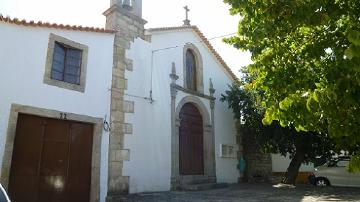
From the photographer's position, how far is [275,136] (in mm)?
13914

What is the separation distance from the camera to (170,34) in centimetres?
1353

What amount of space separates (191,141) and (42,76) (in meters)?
6.33

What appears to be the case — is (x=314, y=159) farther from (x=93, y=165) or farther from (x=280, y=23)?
(x=280, y=23)

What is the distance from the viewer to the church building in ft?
28.1

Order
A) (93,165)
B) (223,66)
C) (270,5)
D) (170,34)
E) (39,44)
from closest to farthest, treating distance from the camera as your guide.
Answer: (270,5) < (39,44) < (93,165) < (170,34) < (223,66)

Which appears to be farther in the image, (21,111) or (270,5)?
(21,111)

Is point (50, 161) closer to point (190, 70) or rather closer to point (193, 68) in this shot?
point (190, 70)

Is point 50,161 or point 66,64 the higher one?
point 66,64

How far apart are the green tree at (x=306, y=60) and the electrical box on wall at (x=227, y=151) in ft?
31.3

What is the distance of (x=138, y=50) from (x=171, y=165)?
12.8 ft

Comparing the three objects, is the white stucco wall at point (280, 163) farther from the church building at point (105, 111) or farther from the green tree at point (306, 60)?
the green tree at point (306, 60)

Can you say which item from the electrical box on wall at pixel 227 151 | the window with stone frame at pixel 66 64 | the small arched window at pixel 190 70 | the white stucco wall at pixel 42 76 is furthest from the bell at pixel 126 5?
the electrical box on wall at pixel 227 151

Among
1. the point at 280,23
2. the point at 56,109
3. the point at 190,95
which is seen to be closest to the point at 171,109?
the point at 190,95

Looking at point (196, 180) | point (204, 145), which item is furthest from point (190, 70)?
point (196, 180)
